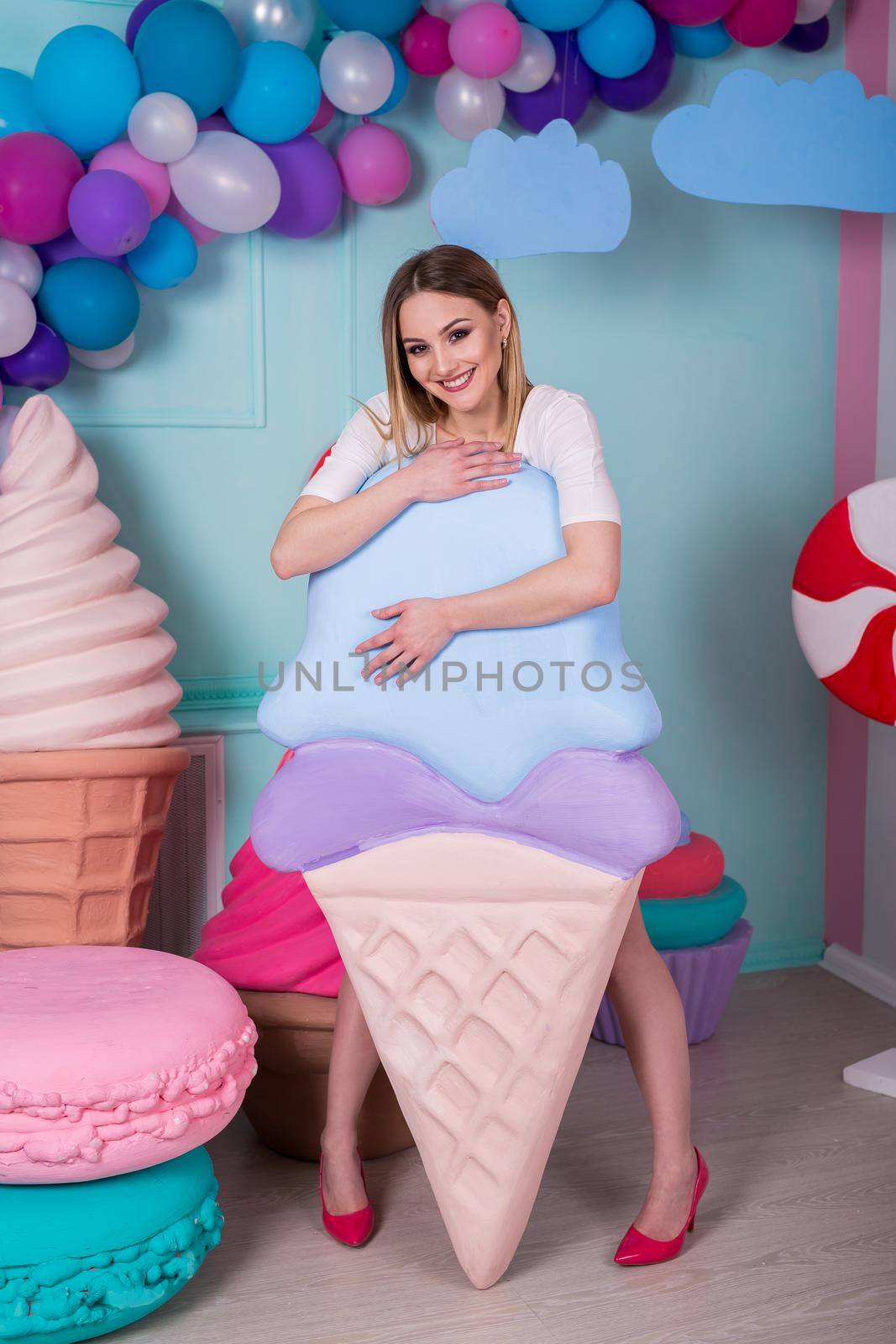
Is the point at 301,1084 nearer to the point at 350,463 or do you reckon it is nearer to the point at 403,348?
the point at 350,463

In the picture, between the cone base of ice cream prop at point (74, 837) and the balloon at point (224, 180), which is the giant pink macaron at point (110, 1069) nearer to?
the cone base of ice cream prop at point (74, 837)

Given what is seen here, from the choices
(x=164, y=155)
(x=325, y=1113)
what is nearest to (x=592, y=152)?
(x=164, y=155)

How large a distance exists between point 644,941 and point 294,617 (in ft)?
4.27

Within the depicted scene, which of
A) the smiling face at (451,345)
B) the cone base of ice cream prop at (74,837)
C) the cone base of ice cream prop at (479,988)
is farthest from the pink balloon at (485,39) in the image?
the cone base of ice cream prop at (479,988)

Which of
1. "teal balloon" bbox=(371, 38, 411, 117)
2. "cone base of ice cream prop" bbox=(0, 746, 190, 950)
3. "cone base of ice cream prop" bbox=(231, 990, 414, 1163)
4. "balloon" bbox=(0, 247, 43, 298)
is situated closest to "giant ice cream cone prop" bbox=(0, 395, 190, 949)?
"cone base of ice cream prop" bbox=(0, 746, 190, 950)

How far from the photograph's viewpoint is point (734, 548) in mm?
3375

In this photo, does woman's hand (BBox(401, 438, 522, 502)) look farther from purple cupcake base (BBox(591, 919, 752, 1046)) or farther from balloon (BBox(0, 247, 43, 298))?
purple cupcake base (BBox(591, 919, 752, 1046))

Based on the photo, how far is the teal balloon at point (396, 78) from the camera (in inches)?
108

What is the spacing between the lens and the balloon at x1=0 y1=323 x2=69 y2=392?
2.57 metres

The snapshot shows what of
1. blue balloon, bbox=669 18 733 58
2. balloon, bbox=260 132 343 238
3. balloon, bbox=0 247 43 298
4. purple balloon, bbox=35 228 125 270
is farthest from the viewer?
blue balloon, bbox=669 18 733 58

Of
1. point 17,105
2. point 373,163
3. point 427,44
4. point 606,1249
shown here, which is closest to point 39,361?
point 17,105

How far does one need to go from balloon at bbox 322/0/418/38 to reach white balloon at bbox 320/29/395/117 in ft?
0.07

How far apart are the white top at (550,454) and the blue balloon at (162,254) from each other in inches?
31.3

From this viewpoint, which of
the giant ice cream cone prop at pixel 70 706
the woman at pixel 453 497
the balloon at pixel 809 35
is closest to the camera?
the woman at pixel 453 497
